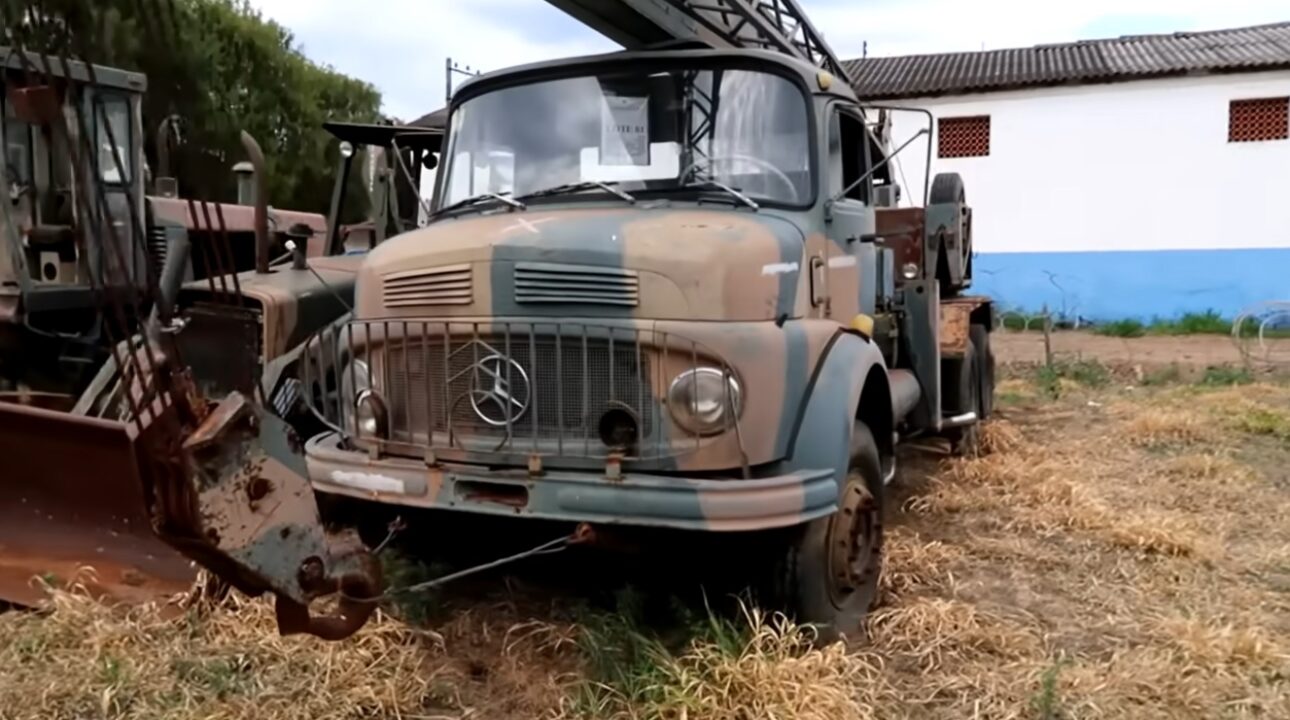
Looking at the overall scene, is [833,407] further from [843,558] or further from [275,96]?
[275,96]

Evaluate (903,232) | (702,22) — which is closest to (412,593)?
(702,22)

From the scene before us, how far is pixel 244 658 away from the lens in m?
4.09

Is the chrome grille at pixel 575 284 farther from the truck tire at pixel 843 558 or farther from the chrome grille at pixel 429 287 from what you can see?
the truck tire at pixel 843 558

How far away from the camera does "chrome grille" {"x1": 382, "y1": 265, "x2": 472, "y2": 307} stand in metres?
4.12

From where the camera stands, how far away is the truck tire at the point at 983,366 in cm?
834

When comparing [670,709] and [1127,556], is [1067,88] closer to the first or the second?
[1127,556]

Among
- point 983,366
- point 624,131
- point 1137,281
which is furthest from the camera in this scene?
point 1137,281

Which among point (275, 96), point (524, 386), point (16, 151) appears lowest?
point (524, 386)

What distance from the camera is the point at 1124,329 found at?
742 inches

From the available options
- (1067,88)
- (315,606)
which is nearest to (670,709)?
(315,606)

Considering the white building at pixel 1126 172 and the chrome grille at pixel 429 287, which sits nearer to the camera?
the chrome grille at pixel 429 287

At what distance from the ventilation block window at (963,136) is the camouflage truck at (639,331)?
54.0 ft

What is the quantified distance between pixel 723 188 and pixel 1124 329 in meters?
16.0

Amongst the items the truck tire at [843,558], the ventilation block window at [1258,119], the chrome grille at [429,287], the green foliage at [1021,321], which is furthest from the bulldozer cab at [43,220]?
the ventilation block window at [1258,119]
